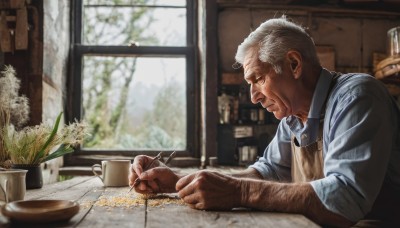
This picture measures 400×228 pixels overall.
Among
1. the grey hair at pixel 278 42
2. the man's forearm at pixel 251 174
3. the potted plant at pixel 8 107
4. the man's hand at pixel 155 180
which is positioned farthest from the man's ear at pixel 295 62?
the potted plant at pixel 8 107

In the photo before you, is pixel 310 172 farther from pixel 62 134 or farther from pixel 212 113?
pixel 212 113

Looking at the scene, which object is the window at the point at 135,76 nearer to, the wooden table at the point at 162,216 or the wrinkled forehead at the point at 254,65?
the wrinkled forehead at the point at 254,65

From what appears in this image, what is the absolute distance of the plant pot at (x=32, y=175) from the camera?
219 cm

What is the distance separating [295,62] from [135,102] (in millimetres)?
2505

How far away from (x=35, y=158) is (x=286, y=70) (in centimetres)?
148

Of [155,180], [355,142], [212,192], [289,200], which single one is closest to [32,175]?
[155,180]

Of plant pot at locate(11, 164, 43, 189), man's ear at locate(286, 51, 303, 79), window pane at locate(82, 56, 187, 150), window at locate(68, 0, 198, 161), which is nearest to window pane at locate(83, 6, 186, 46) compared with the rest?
window at locate(68, 0, 198, 161)

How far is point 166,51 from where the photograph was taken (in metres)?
4.12

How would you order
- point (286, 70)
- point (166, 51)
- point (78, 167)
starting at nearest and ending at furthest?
point (286, 70) → point (78, 167) → point (166, 51)

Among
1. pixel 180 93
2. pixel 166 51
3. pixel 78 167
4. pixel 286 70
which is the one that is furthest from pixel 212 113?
pixel 286 70

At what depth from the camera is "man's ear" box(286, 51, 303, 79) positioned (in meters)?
1.92

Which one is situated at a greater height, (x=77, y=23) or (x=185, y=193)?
(x=77, y=23)

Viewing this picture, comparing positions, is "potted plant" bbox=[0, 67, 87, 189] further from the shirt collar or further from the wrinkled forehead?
the shirt collar

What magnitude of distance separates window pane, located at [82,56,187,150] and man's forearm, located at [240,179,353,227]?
2.65 meters
